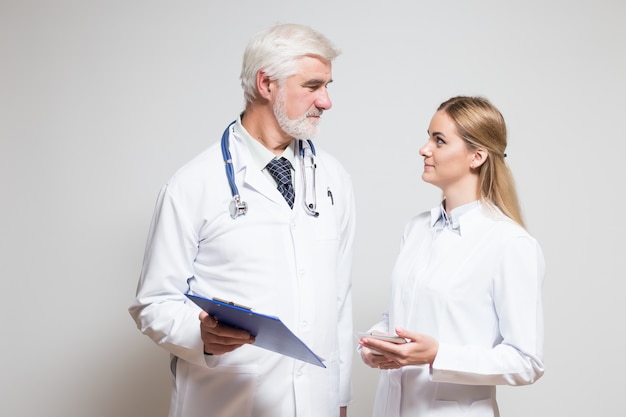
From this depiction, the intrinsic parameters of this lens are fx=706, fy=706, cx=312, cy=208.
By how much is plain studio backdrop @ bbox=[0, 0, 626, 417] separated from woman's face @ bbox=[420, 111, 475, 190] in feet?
3.77

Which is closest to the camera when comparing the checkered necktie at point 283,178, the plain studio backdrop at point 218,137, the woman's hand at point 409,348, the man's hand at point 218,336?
the man's hand at point 218,336

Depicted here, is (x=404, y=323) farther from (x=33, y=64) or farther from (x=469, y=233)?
(x=33, y=64)

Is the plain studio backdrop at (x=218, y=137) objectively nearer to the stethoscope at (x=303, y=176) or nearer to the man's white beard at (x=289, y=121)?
the stethoscope at (x=303, y=176)

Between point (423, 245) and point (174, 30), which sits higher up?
point (174, 30)

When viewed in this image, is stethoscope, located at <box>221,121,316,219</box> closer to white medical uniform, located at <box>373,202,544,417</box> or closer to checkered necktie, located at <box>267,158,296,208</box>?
checkered necktie, located at <box>267,158,296,208</box>

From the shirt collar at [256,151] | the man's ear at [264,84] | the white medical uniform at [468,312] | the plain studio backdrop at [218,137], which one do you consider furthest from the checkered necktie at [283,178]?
the plain studio backdrop at [218,137]

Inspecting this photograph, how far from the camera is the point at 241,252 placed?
221cm

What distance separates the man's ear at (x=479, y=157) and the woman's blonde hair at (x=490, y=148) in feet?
0.04

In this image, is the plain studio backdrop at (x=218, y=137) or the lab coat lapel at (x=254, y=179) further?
the plain studio backdrop at (x=218, y=137)

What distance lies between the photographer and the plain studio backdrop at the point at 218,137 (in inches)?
132

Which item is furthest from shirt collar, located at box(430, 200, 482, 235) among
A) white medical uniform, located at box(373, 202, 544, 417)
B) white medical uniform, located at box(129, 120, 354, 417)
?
white medical uniform, located at box(129, 120, 354, 417)

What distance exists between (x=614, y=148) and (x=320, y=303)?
1.92m

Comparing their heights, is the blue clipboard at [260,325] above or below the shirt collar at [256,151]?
below

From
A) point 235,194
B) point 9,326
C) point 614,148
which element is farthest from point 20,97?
point 614,148
